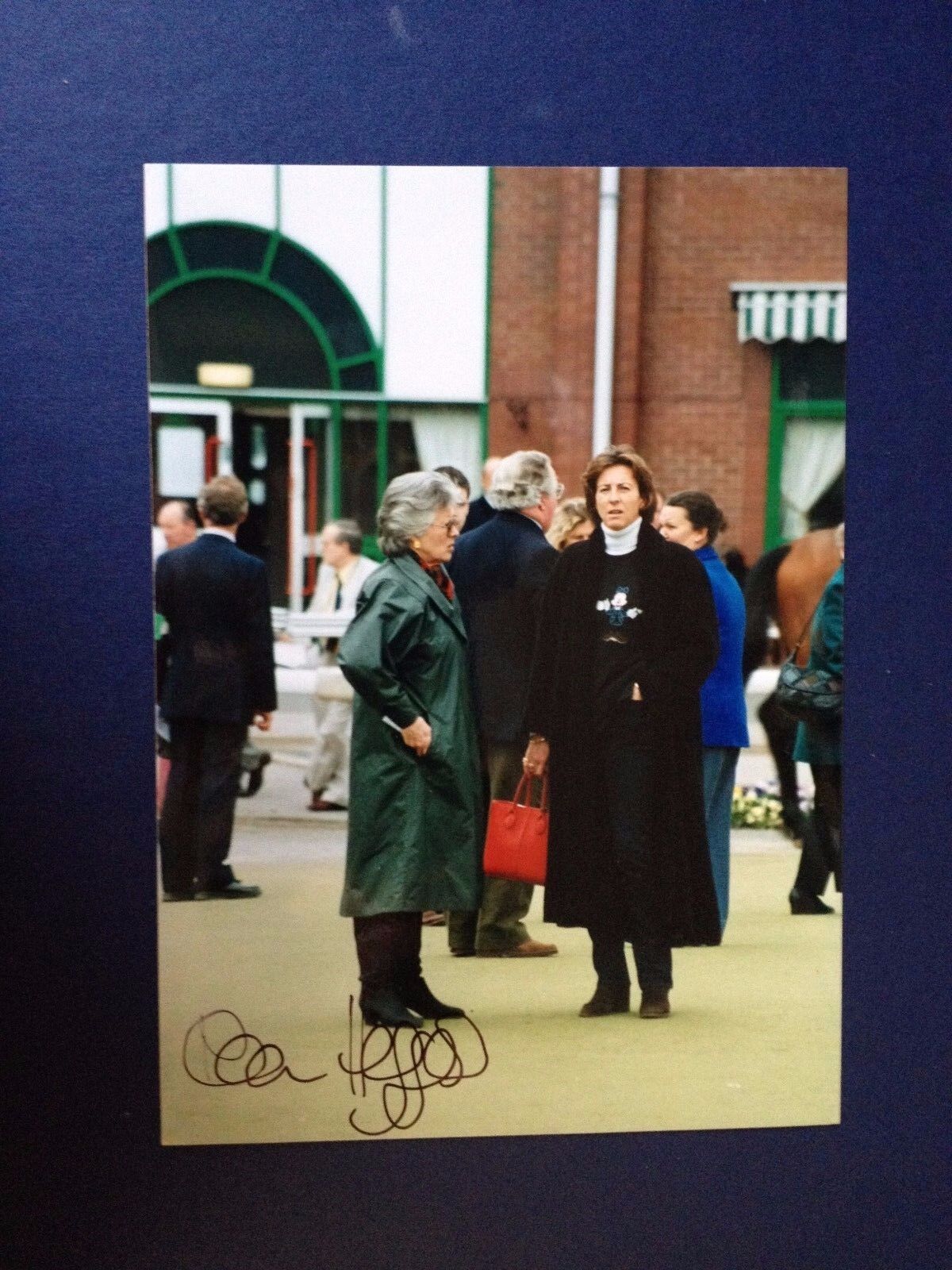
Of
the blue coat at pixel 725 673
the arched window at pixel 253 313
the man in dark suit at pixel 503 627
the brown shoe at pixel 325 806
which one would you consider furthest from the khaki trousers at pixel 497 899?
the arched window at pixel 253 313

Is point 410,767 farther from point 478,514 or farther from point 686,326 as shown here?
point 686,326

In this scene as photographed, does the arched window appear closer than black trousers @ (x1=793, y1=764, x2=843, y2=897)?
Yes

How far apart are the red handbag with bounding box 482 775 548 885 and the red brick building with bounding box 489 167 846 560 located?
0.72 metres

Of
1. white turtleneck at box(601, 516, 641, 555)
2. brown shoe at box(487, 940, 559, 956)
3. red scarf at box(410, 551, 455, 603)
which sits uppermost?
white turtleneck at box(601, 516, 641, 555)

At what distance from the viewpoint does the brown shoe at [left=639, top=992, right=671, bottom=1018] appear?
3234mm

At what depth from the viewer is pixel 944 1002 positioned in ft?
11.0

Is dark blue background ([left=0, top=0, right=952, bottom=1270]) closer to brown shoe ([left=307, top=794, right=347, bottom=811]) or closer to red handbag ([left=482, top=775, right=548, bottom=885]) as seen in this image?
brown shoe ([left=307, top=794, right=347, bottom=811])

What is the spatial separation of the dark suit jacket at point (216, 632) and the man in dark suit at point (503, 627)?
45 centimetres

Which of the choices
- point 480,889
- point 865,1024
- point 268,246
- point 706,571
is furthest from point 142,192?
point 865,1024

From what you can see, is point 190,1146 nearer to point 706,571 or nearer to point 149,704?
point 149,704

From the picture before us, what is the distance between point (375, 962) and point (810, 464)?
4.91 ft

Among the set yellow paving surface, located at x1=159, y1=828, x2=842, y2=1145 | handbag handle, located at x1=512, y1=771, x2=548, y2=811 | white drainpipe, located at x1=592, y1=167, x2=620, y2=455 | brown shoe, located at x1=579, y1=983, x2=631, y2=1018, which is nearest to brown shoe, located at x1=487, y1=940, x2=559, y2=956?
yellow paving surface, located at x1=159, y1=828, x2=842, y2=1145

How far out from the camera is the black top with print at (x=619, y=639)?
323 centimetres

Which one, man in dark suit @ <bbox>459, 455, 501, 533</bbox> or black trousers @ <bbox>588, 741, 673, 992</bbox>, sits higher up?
man in dark suit @ <bbox>459, 455, 501, 533</bbox>
